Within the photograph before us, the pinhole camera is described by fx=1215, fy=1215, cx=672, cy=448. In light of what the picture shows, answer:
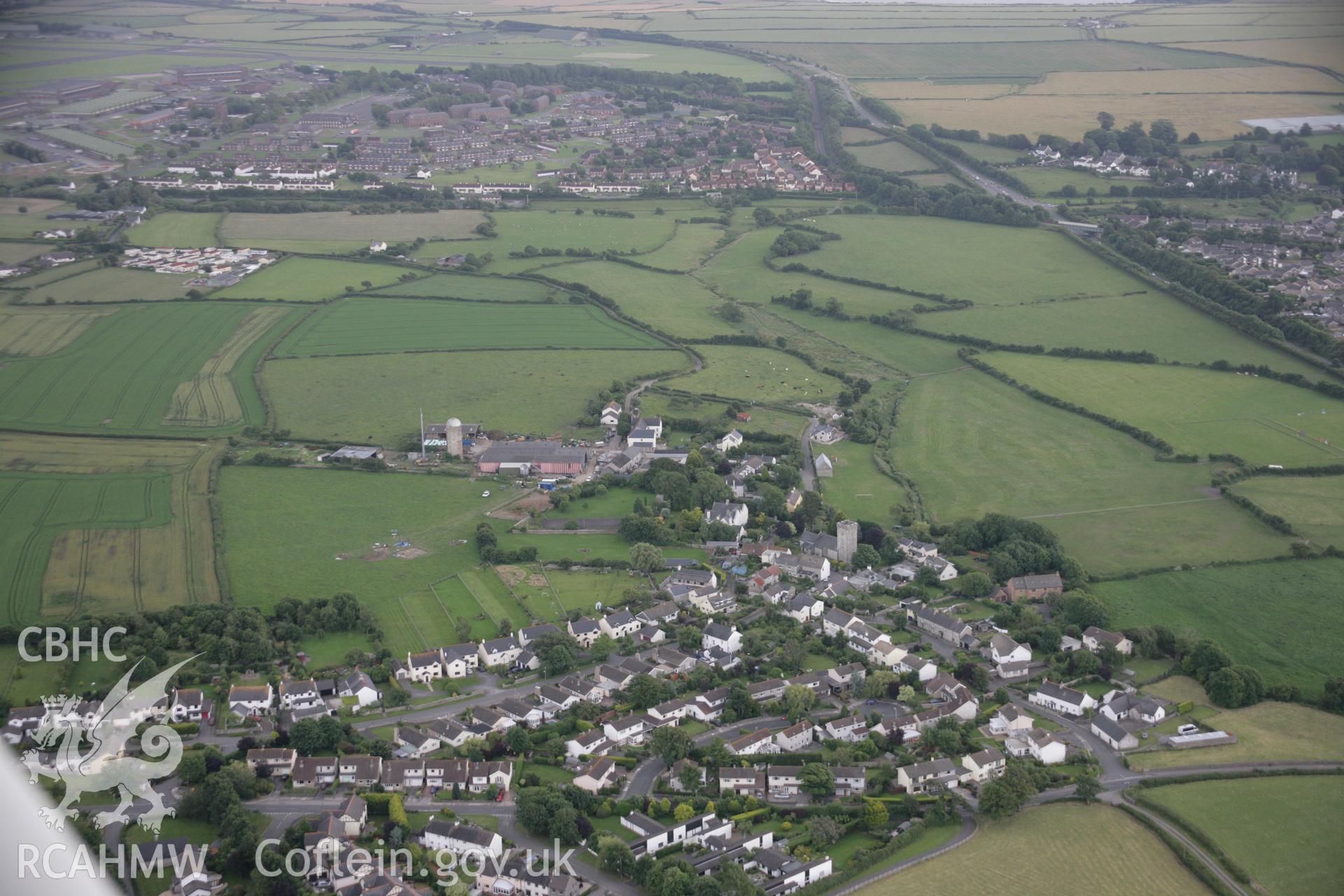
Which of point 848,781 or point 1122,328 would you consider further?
point 1122,328

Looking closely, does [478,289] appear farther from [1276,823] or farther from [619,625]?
[1276,823]

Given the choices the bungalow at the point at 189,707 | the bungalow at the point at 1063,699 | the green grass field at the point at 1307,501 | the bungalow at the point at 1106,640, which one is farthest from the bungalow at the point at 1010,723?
the bungalow at the point at 189,707

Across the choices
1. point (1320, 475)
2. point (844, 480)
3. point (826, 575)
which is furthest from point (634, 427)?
point (1320, 475)

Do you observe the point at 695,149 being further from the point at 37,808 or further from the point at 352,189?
the point at 37,808

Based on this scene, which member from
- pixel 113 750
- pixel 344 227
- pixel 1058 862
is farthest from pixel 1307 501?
pixel 344 227

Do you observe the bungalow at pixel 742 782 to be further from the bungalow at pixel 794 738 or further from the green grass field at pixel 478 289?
the green grass field at pixel 478 289

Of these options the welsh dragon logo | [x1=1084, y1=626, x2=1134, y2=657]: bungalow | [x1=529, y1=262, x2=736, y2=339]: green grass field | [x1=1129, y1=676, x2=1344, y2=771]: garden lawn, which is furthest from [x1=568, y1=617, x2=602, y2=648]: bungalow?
[x1=529, y1=262, x2=736, y2=339]: green grass field
